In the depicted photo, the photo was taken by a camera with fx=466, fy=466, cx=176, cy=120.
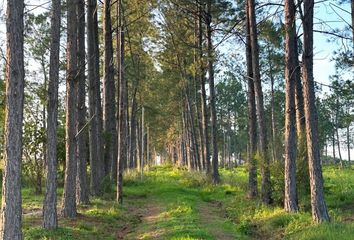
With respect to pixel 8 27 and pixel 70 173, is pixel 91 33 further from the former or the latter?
pixel 8 27

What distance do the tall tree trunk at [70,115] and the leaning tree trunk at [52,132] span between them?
5.07ft

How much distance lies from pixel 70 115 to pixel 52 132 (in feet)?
6.03

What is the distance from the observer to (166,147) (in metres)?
94.8

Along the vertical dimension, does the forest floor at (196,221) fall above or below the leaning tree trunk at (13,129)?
below

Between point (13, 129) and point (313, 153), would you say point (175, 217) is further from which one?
point (13, 129)

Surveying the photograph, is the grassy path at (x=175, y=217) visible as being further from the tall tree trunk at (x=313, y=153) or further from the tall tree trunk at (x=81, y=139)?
the tall tree trunk at (x=313, y=153)

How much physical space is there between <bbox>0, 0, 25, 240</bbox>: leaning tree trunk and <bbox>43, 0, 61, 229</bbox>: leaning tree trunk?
3116 millimetres

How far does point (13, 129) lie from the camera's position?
784 cm

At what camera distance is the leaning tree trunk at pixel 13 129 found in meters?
7.82

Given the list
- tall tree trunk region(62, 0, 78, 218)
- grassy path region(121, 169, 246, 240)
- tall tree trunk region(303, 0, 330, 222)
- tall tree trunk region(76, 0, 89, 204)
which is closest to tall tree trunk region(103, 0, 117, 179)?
grassy path region(121, 169, 246, 240)

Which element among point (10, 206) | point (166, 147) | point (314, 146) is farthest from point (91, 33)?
point (166, 147)

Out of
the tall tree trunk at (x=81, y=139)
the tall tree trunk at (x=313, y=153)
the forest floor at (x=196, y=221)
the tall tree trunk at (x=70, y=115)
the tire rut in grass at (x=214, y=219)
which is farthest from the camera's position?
the tall tree trunk at (x=81, y=139)

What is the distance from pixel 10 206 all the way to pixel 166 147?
8700 cm

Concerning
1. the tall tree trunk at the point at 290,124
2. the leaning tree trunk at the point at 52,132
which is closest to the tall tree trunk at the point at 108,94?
the leaning tree trunk at the point at 52,132
